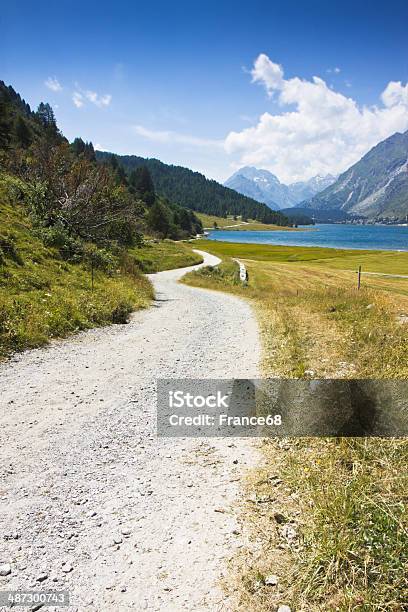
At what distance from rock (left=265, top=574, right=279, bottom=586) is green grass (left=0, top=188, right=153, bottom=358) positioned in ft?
28.8

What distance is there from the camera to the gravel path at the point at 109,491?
3662 mm

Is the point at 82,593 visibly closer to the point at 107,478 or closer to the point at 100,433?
the point at 107,478

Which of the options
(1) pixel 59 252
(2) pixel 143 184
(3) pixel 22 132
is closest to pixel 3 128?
(3) pixel 22 132

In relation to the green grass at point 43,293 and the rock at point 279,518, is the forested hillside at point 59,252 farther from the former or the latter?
the rock at point 279,518

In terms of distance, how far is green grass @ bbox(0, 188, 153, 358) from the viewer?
11.5 metres

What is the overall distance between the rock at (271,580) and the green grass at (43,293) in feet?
28.8

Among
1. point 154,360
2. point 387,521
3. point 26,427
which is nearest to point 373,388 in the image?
point 387,521

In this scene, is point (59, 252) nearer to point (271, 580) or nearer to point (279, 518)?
point (279, 518)

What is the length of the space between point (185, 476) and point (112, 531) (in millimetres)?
1362

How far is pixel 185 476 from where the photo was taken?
5418 millimetres

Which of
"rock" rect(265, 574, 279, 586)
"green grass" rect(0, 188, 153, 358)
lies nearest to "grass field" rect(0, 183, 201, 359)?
"green grass" rect(0, 188, 153, 358)

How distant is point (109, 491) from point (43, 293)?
11.4 m

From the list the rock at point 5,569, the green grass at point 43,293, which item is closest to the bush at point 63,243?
the green grass at point 43,293

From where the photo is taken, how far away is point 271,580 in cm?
355
